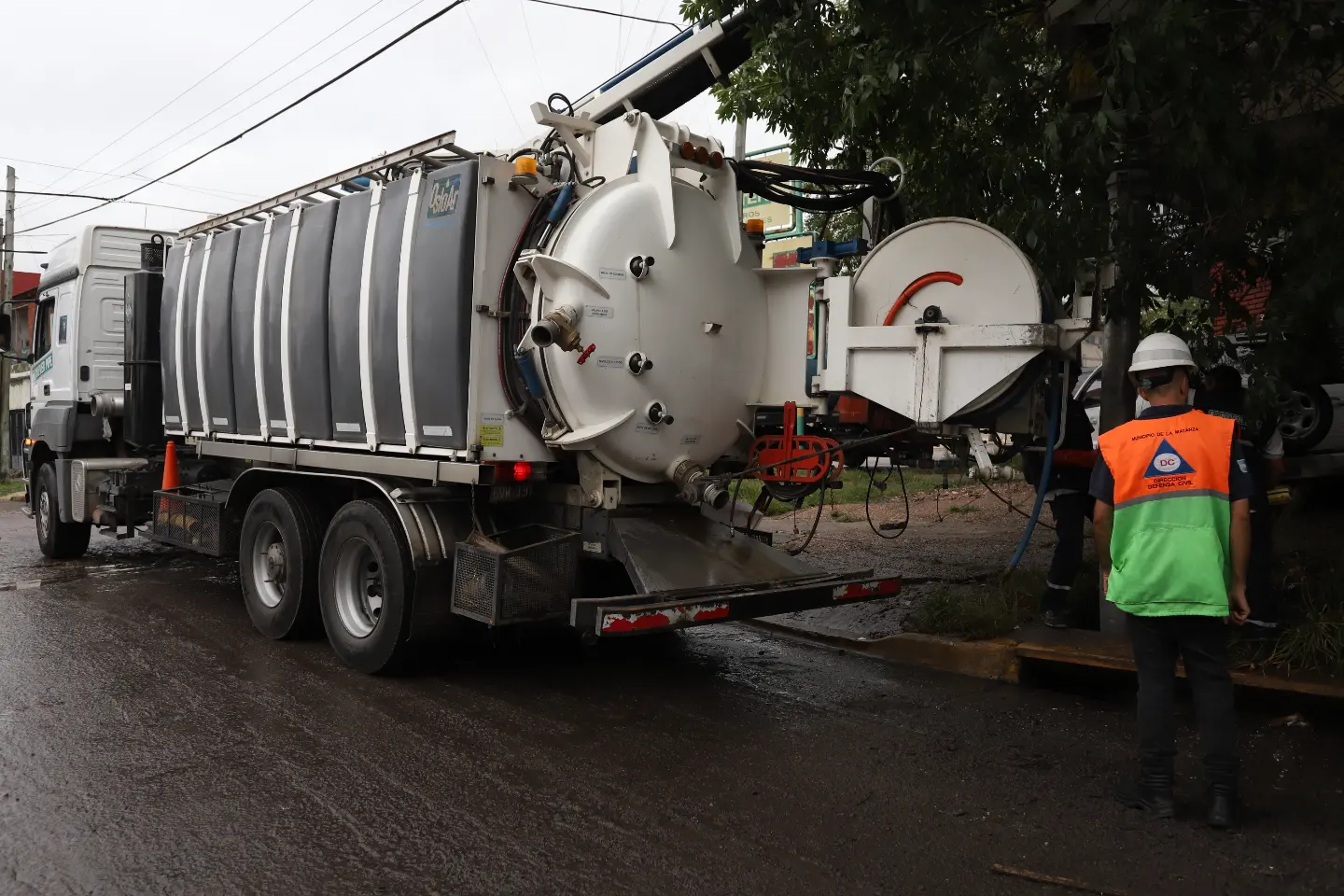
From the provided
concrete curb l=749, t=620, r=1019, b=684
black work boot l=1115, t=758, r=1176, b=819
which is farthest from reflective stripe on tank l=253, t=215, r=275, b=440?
black work boot l=1115, t=758, r=1176, b=819

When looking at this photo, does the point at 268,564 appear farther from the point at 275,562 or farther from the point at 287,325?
the point at 287,325

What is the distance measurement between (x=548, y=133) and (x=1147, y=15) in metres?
3.14

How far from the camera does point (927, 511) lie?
1359cm

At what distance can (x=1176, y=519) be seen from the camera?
4105 mm

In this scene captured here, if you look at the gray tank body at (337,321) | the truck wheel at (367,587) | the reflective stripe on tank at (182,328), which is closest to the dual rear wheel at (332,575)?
the truck wheel at (367,587)

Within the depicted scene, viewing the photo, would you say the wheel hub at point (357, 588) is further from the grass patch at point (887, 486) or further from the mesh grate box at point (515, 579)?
the grass patch at point (887, 486)

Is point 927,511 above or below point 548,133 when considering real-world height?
below

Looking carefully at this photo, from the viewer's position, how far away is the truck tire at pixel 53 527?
34.4 ft

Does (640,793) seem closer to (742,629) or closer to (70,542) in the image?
(742,629)

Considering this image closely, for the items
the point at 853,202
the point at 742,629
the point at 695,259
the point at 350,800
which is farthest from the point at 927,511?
the point at 350,800

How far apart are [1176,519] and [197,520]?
6.84 metres

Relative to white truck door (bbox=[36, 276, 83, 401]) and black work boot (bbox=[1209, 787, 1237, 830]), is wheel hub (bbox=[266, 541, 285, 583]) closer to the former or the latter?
white truck door (bbox=[36, 276, 83, 401])

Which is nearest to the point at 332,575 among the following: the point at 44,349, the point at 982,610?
the point at 982,610

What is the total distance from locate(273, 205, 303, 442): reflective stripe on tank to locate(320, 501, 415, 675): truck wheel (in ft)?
3.14
